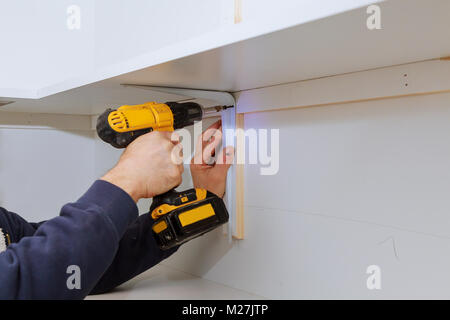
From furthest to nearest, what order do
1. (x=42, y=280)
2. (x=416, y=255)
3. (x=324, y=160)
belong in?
(x=324, y=160)
(x=416, y=255)
(x=42, y=280)

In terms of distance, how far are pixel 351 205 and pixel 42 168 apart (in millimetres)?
1007

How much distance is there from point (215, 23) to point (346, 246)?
519 millimetres

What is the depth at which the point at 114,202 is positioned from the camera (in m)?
0.53

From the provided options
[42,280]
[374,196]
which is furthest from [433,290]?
[42,280]

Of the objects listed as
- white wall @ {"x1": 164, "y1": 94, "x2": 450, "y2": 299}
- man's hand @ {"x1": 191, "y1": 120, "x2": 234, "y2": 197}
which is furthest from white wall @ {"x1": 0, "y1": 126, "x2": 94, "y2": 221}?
white wall @ {"x1": 164, "y1": 94, "x2": 450, "y2": 299}

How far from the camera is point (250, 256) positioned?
2.74 feet

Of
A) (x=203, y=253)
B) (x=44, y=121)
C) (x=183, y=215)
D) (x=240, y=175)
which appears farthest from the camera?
(x=44, y=121)

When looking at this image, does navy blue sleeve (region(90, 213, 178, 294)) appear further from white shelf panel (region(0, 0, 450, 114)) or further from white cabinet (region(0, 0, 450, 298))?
white shelf panel (region(0, 0, 450, 114))

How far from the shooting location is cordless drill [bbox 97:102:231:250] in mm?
669

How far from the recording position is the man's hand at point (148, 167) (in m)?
0.58

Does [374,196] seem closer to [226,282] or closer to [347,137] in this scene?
[347,137]

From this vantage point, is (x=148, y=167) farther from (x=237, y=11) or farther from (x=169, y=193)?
(x=237, y=11)

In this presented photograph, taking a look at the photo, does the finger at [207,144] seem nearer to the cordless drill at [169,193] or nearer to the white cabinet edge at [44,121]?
the cordless drill at [169,193]

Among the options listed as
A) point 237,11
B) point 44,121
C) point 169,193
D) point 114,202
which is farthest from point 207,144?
point 44,121
